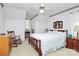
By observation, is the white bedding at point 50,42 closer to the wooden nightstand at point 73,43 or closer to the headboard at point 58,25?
the wooden nightstand at point 73,43

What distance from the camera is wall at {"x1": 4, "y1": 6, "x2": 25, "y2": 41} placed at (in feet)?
21.1

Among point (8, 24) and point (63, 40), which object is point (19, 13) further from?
point (63, 40)

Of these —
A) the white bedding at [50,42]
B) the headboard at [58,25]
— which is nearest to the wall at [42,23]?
the headboard at [58,25]

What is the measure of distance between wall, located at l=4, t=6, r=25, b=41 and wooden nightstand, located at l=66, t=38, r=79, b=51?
346 cm

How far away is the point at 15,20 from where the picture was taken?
22.2 ft

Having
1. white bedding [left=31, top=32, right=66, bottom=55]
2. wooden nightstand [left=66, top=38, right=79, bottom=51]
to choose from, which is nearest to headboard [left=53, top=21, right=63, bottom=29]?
white bedding [left=31, top=32, right=66, bottom=55]

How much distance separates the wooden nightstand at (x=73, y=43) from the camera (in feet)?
15.3

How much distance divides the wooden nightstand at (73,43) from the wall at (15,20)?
3.46m

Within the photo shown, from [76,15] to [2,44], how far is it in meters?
4.17

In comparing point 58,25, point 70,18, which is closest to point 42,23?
point 58,25

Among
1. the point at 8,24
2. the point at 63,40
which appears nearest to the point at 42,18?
the point at 8,24

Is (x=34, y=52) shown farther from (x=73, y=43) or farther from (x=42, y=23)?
(x=42, y=23)

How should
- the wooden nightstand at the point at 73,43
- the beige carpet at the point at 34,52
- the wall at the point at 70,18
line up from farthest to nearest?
the wall at the point at 70,18, the wooden nightstand at the point at 73,43, the beige carpet at the point at 34,52

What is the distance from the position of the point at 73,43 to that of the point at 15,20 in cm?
420
